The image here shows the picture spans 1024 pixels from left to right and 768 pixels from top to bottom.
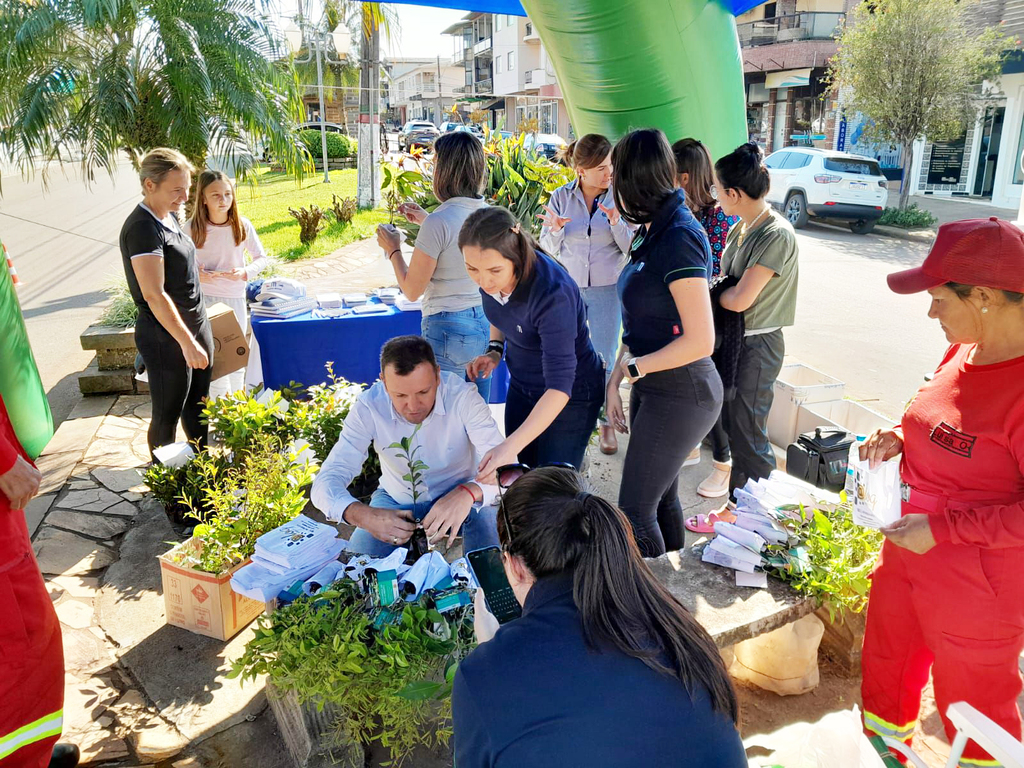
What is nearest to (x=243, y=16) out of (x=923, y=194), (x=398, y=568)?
(x=398, y=568)

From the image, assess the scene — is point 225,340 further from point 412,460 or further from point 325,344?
point 412,460

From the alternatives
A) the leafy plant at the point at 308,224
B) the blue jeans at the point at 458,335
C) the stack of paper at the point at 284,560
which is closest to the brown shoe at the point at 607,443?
the blue jeans at the point at 458,335

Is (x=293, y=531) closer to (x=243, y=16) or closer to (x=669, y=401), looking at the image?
(x=669, y=401)

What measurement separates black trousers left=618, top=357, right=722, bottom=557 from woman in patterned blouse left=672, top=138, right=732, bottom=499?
821 millimetres

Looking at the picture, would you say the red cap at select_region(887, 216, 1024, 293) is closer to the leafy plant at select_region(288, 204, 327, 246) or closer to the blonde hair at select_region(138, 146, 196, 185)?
the blonde hair at select_region(138, 146, 196, 185)

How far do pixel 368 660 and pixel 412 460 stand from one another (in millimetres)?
821

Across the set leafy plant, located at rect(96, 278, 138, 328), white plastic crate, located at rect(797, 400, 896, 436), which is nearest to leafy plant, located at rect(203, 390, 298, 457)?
leafy plant, located at rect(96, 278, 138, 328)

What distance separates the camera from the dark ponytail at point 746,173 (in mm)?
3158

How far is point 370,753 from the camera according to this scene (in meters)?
2.28

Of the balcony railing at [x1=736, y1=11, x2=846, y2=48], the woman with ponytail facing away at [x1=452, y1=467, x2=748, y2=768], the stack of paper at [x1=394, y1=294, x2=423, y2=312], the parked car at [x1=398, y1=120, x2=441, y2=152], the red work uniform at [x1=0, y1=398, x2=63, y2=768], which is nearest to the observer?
the woman with ponytail facing away at [x1=452, y1=467, x2=748, y2=768]

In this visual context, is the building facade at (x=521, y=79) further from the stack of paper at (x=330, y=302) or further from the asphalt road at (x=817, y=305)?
the stack of paper at (x=330, y=302)

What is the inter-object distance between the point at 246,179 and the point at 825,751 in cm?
771

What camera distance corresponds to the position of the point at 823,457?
12.6 ft

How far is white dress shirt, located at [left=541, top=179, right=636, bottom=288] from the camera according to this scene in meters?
4.09
